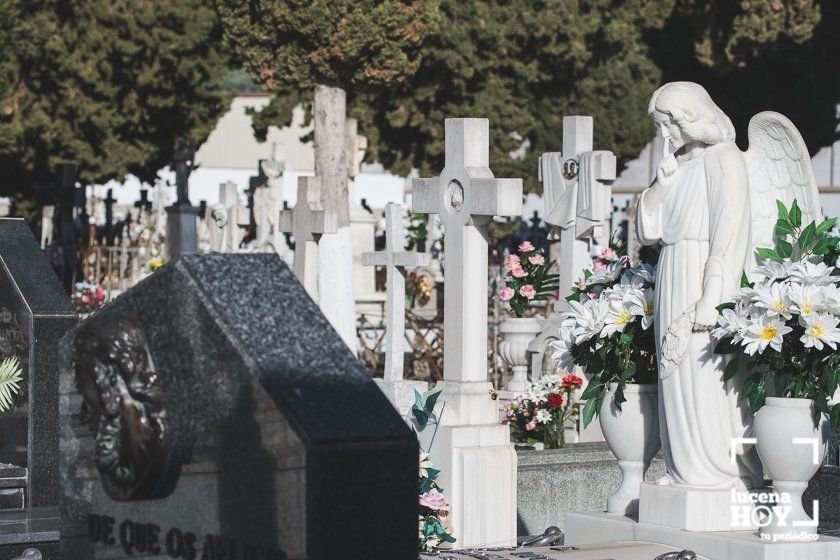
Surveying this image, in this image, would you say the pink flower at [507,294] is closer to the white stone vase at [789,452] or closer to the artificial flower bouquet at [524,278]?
the artificial flower bouquet at [524,278]

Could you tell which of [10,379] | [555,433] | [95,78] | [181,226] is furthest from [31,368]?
[95,78]

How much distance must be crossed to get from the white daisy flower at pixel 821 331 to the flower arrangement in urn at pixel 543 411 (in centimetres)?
416

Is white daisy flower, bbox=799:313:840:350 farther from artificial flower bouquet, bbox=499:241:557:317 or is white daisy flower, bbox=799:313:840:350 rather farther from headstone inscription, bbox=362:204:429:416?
artificial flower bouquet, bbox=499:241:557:317

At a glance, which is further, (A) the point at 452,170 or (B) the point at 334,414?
(A) the point at 452,170

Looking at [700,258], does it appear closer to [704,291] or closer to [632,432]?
[704,291]

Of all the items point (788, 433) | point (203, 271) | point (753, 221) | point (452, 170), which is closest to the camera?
point (203, 271)

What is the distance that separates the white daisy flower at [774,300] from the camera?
18.3 ft

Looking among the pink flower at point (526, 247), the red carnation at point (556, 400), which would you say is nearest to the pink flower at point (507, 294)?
the pink flower at point (526, 247)

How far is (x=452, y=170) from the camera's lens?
347 inches

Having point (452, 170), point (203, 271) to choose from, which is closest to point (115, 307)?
point (203, 271)

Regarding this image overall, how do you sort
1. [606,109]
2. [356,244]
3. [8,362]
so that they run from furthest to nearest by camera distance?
[606,109] < [356,244] < [8,362]

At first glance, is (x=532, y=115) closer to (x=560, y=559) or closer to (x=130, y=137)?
(x=130, y=137)

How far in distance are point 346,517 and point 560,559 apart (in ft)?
7.62

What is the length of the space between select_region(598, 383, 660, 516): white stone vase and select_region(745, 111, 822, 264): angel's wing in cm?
88
